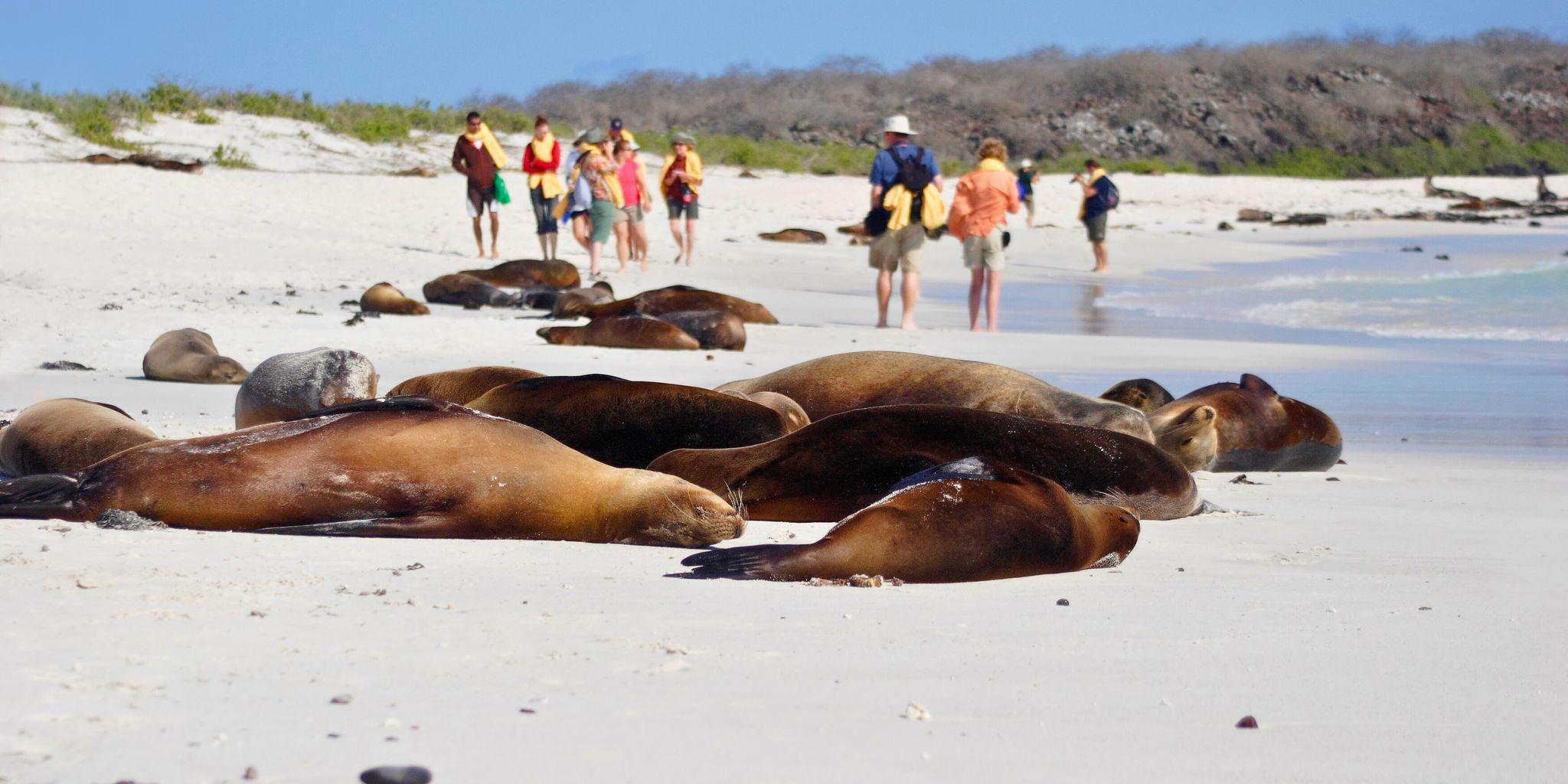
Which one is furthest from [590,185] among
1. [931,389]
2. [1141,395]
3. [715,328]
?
[931,389]

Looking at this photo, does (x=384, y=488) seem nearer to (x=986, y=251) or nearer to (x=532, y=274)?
(x=986, y=251)

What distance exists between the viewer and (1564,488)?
5.75 metres

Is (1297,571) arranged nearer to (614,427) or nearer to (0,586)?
(614,427)

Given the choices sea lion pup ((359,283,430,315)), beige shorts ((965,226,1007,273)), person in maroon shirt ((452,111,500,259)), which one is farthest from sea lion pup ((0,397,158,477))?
person in maroon shirt ((452,111,500,259))

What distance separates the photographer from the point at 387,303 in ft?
39.4

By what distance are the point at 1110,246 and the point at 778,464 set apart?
74.7ft

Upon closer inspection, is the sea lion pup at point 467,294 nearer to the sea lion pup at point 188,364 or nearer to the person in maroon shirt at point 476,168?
the person in maroon shirt at point 476,168

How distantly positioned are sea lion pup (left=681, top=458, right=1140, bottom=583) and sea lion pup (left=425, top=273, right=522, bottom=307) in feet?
32.2

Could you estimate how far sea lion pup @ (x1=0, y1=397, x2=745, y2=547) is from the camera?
3986 millimetres

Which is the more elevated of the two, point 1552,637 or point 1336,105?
point 1336,105

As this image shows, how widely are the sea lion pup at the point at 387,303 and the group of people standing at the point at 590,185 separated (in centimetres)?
424

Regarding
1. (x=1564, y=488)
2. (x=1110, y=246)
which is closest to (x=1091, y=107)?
(x=1110, y=246)

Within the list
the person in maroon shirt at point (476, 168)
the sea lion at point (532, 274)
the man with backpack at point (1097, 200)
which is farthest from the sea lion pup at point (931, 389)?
the man with backpack at point (1097, 200)

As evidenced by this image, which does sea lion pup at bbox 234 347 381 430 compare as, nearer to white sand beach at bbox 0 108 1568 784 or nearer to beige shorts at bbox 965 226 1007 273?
white sand beach at bbox 0 108 1568 784
